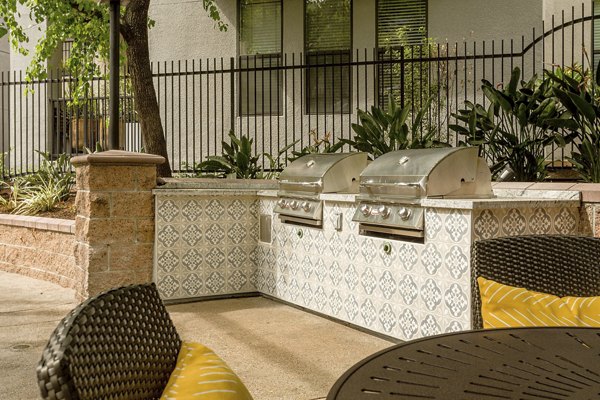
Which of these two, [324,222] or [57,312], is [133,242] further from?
[324,222]

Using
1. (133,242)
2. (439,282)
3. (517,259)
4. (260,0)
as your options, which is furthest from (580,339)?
(260,0)

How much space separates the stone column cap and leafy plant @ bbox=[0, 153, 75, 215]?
297 cm

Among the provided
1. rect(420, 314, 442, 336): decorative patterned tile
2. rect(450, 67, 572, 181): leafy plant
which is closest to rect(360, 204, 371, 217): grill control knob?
rect(420, 314, 442, 336): decorative patterned tile

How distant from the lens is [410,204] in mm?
4656

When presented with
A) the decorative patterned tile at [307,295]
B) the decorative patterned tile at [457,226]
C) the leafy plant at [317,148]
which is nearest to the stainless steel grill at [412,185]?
the decorative patterned tile at [457,226]

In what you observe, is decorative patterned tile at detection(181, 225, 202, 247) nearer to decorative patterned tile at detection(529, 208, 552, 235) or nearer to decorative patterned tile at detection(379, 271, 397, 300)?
decorative patterned tile at detection(379, 271, 397, 300)

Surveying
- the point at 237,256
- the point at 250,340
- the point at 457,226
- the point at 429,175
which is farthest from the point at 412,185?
the point at 237,256

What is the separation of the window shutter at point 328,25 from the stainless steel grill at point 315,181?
6.49 meters

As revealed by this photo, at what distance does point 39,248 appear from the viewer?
7980 millimetres

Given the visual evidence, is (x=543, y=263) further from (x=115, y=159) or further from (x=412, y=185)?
(x=115, y=159)

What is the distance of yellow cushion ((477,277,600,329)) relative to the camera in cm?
249

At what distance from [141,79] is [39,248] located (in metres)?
2.53

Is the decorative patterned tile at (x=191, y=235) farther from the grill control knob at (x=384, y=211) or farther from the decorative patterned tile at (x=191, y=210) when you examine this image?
the grill control knob at (x=384, y=211)

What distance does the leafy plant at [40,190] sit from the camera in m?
8.80
